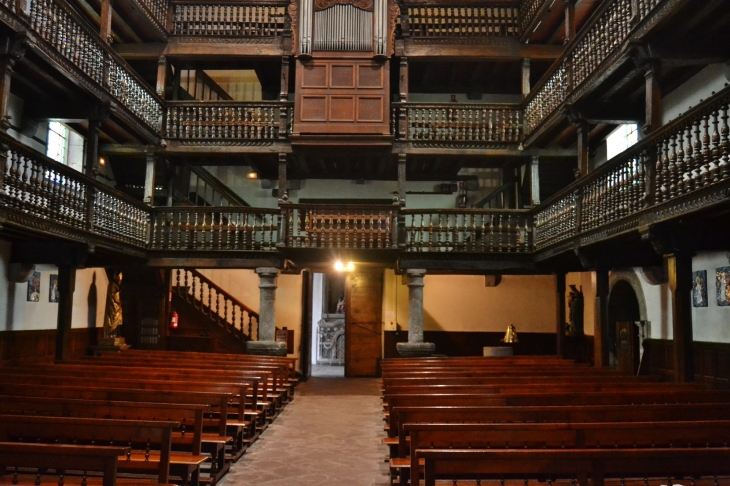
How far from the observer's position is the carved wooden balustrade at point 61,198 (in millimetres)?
9148

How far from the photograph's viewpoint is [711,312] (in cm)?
1138

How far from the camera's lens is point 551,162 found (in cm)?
1783

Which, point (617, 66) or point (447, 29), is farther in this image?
point (447, 29)

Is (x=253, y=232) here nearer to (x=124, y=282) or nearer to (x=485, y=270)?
(x=124, y=282)

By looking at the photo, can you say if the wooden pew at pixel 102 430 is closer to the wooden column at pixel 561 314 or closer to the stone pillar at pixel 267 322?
the stone pillar at pixel 267 322

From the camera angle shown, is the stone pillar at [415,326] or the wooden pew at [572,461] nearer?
the wooden pew at [572,461]

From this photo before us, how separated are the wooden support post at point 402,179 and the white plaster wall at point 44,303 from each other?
7844 mm

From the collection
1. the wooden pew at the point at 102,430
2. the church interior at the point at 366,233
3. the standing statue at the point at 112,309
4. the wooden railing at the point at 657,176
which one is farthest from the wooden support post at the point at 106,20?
the wooden pew at the point at 102,430

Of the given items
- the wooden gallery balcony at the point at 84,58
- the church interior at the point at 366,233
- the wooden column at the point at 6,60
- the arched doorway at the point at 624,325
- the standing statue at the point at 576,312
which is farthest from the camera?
the standing statue at the point at 576,312

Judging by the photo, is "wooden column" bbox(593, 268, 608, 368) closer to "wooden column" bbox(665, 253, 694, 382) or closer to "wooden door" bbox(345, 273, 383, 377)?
"wooden column" bbox(665, 253, 694, 382)

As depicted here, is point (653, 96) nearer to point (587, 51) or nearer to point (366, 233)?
point (587, 51)

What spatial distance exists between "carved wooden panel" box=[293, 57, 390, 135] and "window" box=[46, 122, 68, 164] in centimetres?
532

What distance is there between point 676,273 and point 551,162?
9421 mm

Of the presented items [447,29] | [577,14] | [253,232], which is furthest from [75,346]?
[577,14]
